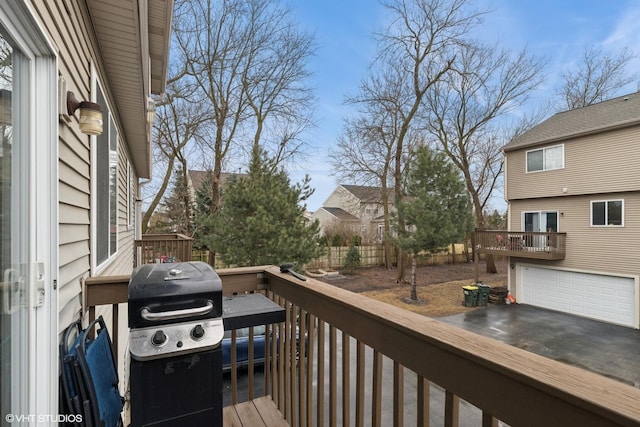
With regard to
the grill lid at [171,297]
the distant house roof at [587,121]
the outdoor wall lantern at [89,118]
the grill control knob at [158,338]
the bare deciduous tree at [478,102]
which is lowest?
the grill control knob at [158,338]

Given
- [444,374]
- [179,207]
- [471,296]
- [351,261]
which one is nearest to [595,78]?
[471,296]

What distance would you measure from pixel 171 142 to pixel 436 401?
12944mm

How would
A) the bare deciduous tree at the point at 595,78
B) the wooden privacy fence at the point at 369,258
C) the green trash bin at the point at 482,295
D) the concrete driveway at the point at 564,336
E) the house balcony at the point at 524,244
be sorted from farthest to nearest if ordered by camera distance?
the wooden privacy fence at the point at 369,258 < the bare deciduous tree at the point at 595,78 < the green trash bin at the point at 482,295 < the house balcony at the point at 524,244 < the concrete driveway at the point at 564,336

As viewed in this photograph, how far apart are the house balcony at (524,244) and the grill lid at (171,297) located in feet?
43.7

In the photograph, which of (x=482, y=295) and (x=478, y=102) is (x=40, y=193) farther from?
(x=478, y=102)

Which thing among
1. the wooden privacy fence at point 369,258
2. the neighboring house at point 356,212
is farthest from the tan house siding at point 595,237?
the neighboring house at point 356,212

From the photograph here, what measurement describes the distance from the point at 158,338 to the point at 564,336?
11.6 meters

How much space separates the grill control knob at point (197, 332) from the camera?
1556 mm

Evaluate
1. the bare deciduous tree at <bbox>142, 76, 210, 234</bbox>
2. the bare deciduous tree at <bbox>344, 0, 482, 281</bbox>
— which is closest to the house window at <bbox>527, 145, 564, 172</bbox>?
the bare deciduous tree at <bbox>344, 0, 482, 281</bbox>

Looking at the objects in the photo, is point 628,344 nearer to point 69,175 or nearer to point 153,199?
point 69,175

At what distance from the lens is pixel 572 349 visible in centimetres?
871

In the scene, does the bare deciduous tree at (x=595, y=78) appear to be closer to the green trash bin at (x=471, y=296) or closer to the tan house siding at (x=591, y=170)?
the tan house siding at (x=591, y=170)

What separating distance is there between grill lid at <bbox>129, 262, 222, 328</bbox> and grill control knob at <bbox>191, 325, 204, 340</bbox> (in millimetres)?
41

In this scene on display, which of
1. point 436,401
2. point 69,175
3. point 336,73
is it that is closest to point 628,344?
point 436,401
